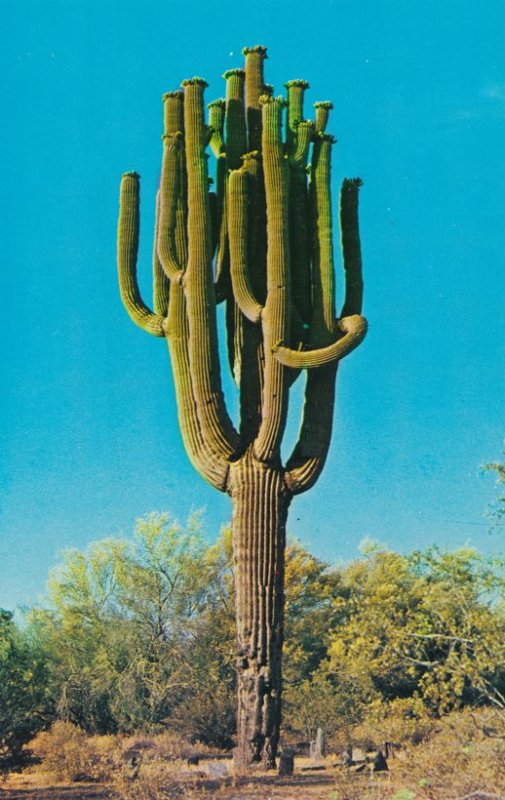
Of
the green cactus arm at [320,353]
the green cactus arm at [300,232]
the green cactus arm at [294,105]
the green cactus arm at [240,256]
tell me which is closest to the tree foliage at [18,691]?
the green cactus arm at [320,353]

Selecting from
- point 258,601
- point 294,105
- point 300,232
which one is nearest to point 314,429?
point 258,601

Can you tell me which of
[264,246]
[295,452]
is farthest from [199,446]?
[264,246]

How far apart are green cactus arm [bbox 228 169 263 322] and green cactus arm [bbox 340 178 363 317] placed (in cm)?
142

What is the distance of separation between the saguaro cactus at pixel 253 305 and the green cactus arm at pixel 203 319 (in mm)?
16

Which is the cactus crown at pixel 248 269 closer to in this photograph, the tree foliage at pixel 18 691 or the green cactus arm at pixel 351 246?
the green cactus arm at pixel 351 246

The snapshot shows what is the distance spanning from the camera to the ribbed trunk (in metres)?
10.7

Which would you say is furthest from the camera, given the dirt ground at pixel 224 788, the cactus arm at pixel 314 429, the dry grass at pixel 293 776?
the cactus arm at pixel 314 429

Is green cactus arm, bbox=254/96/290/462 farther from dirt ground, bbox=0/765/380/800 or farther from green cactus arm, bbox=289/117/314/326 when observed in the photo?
dirt ground, bbox=0/765/380/800

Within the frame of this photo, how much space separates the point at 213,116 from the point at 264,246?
2.25 metres

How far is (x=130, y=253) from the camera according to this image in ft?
41.1

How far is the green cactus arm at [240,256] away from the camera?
11.5 m

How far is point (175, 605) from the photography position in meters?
18.9

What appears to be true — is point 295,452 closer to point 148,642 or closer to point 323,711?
point 323,711

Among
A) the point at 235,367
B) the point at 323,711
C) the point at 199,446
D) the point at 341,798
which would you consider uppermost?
the point at 235,367
